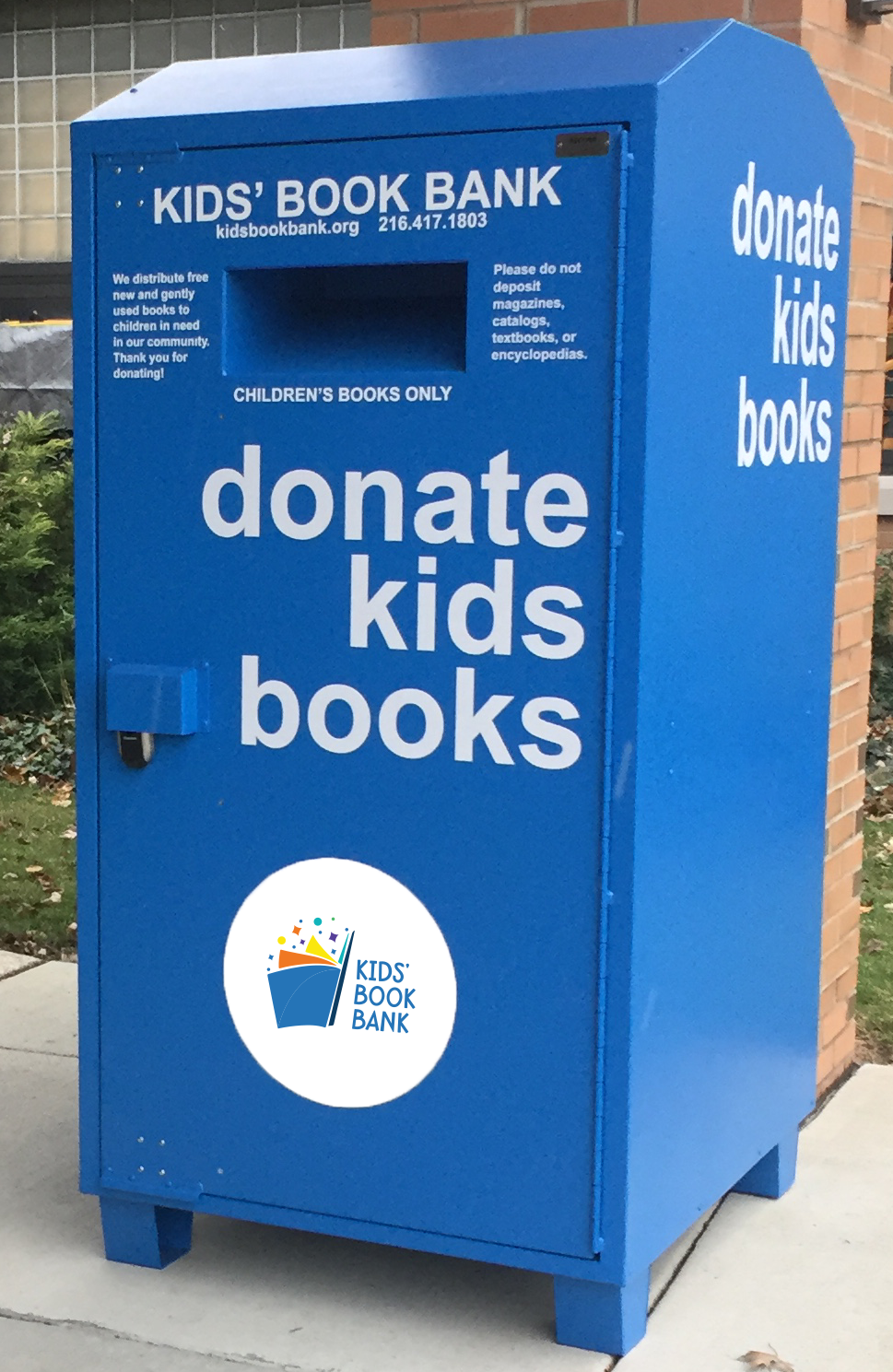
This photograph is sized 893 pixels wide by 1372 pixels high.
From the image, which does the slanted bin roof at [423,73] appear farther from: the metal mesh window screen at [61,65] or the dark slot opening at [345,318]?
the metal mesh window screen at [61,65]

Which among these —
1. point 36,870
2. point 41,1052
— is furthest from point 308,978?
point 36,870

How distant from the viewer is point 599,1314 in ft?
9.23

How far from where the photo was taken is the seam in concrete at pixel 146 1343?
2775mm

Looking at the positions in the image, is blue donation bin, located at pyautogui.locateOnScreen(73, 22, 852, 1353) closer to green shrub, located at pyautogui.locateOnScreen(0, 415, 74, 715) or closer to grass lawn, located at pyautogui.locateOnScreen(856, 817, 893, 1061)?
grass lawn, located at pyautogui.locateOnScreen(856, 817, 893, 1061)

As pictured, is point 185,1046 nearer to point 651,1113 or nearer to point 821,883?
point 651,1113

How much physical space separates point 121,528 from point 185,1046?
2.81 ft

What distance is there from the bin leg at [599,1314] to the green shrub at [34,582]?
570cm

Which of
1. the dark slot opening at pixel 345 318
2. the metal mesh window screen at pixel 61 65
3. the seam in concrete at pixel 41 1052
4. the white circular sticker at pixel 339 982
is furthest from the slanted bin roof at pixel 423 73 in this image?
the metal mesh window screen at pixel 61 65

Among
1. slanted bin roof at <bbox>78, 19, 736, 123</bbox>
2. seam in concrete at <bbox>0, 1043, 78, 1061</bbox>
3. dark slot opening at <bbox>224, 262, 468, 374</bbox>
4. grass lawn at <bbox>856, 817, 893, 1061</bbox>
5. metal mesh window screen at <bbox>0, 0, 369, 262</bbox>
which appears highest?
metal mesh window screen at <bbox>0, 0, 369, 262</bbox>

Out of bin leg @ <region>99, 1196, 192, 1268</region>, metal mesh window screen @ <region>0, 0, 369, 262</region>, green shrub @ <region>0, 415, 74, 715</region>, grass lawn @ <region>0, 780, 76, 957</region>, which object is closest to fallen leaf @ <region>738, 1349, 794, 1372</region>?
bin leg @ <region>99, 1196, 192, 1268</region>

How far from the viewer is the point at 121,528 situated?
2.92m

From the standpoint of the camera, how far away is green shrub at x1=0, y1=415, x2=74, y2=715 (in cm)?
803

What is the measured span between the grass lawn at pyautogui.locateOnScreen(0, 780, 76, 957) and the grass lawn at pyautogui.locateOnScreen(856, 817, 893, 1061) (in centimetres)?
227

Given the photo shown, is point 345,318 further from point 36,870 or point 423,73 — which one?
point 36,870
